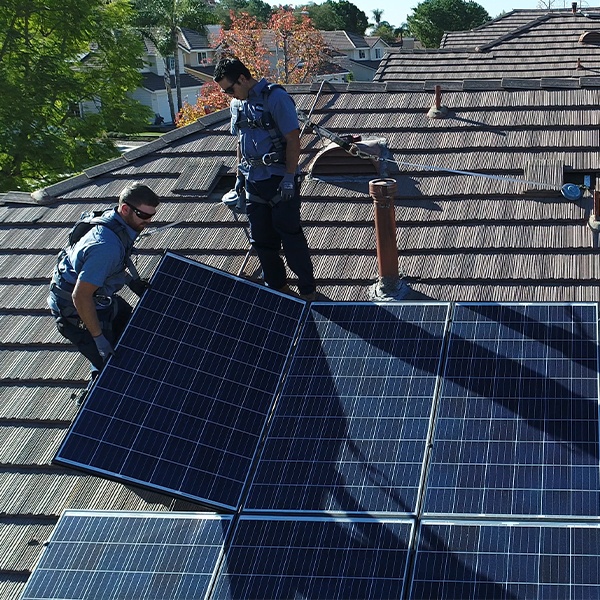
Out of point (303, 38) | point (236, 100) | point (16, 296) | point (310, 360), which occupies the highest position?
point (236, 100)

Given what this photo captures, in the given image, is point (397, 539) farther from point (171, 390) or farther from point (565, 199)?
point (565, 199)

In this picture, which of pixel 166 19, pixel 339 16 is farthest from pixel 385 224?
pixel 339 16

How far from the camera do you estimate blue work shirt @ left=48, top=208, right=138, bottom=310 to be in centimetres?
605

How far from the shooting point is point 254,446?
5.99 meters

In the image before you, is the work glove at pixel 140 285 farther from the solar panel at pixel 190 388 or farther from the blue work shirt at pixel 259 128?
the blue work shirt at pixel 259 128

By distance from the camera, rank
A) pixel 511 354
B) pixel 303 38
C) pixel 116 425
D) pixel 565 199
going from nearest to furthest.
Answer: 1. pixel 116 425
2. pixel 511 354
3. pixel 565 199
4. pixel 303 38

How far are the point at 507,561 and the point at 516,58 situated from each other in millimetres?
17200

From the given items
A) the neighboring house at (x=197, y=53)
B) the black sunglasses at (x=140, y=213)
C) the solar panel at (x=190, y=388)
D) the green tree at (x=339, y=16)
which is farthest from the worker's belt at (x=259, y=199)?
the green tree at (x=339, y=16)

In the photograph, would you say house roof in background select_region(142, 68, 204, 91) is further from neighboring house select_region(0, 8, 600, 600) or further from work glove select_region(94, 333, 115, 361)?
work glove select_region(94, 333, 115, 361)

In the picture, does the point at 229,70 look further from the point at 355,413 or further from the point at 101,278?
the point at 355,413

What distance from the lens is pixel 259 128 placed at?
7.24 m

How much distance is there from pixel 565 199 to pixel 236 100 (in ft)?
10.2

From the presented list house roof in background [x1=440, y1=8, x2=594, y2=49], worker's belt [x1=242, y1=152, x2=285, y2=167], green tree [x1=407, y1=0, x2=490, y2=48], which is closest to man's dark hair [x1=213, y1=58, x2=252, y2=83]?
worker's belt [x1=242, y1=152, x2=285, y2=167]

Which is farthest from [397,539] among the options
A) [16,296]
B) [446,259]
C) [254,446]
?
[16,296]
